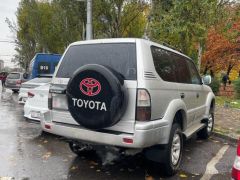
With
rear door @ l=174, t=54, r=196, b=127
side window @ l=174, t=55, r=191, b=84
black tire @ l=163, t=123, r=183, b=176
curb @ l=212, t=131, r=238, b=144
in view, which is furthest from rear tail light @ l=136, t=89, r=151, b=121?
curb @ l=212, t=131, r=238, b=144

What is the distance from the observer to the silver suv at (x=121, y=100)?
468cm

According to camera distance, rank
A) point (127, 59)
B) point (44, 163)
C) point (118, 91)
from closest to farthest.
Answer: point (118, 91) < point (127, 59) < point (44, 163)

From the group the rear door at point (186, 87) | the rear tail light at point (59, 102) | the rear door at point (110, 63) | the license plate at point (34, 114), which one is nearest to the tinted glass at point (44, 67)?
the license plate at point (34, 114)

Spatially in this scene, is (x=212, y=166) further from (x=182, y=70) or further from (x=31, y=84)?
(x=31, y=84)

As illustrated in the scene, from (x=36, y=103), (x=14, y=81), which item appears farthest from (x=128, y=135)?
(x=14, y=81)

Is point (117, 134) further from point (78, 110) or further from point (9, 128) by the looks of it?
point (9, 128)

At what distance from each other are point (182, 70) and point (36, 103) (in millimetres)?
3696

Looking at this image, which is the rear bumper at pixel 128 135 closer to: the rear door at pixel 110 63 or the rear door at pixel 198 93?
the rear door at pixel 110 63

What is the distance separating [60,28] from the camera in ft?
85.1

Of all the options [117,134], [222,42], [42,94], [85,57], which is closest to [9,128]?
[42,94]

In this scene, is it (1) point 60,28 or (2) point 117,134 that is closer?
(2) point 117,134

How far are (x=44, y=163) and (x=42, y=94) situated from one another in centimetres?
255

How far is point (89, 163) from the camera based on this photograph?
20.0 feet

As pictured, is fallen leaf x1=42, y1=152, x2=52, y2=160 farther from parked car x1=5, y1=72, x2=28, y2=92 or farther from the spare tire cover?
parked car x1=5, y1=72, x2=28, y2=92
